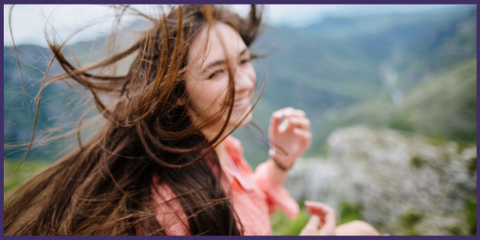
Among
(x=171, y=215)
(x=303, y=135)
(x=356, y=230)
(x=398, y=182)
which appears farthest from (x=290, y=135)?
(x=398, y=182)

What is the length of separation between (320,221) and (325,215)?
7cm

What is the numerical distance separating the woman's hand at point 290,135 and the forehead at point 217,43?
2.18ft

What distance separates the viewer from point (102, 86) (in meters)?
1.18

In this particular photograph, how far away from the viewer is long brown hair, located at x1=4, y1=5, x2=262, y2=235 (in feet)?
3.51

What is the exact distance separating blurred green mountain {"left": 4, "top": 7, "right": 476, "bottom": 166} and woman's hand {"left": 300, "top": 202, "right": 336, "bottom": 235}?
498 millimetres

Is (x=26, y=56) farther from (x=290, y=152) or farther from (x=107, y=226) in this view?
(x=290, y=152)

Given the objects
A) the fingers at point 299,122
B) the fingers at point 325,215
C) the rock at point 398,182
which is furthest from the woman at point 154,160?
the rock at point 398,182

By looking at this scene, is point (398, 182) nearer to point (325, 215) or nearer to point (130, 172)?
point (325, 215)

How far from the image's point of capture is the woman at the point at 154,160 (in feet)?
3.42

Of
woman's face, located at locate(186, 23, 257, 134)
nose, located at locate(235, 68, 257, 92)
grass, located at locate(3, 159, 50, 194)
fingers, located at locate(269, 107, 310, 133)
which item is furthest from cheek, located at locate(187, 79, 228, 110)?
grass, located at locate(3, 159, 50, 194)

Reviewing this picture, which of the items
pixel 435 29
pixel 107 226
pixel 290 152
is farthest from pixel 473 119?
pixel 435 29

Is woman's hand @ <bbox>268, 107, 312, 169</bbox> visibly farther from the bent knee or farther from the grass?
the grass

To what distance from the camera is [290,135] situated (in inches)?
68.7

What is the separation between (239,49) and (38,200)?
1.36 metres
